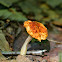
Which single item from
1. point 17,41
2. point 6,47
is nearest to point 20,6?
point 17,41

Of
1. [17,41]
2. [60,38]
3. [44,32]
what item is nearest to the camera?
[44,32]

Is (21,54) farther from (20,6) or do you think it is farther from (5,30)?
(20,6)

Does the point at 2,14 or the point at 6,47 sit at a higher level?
the point at 2,14

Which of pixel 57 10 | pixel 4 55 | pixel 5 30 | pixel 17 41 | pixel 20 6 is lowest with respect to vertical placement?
pixel 4 55

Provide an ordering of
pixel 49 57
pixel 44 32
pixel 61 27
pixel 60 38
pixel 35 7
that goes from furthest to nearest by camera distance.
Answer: pixel 35 7 < pixel 61 27 < pixel 60 38 < pixel 49 57 < pixel 44 32

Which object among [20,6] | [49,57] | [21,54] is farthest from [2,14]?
[20,6]

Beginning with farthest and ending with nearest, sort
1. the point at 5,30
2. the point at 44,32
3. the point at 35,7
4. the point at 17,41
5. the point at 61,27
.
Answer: the point at 35,7 → the point at 61,27 → the point at 5,30 → the point at 17,41 → the point at 44,32

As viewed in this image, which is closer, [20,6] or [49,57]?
[49,57]

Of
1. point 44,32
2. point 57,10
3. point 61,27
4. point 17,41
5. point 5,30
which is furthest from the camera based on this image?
point 57,10

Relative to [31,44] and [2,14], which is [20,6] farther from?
[31,44]
